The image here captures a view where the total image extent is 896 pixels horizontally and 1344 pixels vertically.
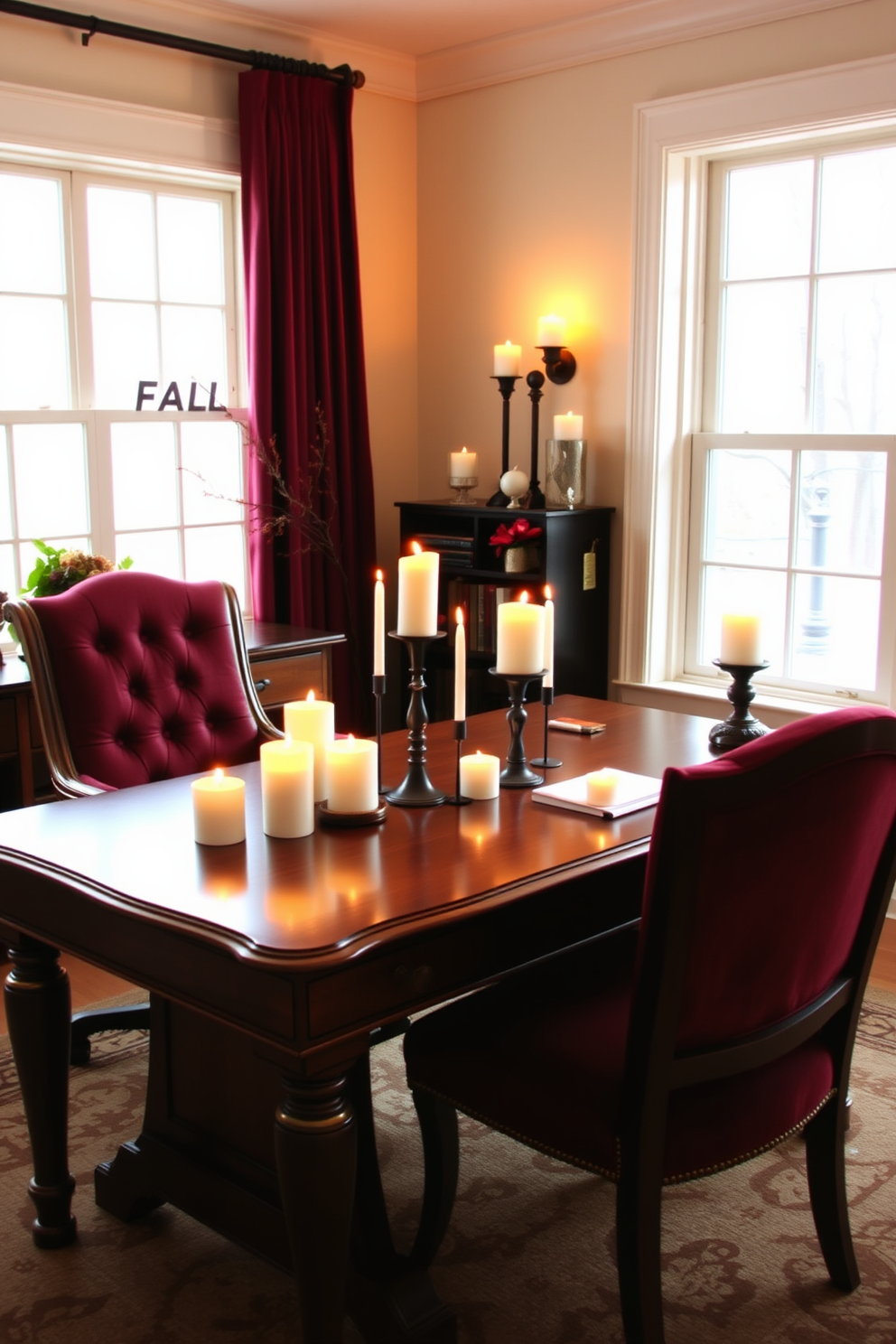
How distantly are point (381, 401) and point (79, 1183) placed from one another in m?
2.99

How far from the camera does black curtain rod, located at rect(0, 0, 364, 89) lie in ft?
11.2

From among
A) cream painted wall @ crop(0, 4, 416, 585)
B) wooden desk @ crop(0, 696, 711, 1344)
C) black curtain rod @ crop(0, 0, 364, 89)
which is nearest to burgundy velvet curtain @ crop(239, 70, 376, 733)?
black curtain rod @ crop(0, 0, 364, 89)

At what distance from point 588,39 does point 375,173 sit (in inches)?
34.5

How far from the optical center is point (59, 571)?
339 centimetres

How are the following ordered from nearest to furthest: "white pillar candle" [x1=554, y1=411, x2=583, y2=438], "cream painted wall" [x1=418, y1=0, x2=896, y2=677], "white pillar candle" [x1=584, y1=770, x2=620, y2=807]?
"white pillar candle" [x1=584, y1=770, x2=620, y2=807] → "cream painted wall" [x1=418, y1=0, x2=896, y2=677] → "white pillar candle" [x1=554, y1=411, x2=583, y2=438]

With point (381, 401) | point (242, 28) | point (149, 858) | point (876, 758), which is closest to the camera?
point (876, 758)

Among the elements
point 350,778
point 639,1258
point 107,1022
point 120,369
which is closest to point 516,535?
point 120,369

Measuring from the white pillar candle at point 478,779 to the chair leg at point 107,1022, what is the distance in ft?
3.37

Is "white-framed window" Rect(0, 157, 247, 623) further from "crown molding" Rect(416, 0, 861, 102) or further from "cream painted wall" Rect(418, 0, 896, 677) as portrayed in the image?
"crown molding" Rect(416, 0, 861, 102)

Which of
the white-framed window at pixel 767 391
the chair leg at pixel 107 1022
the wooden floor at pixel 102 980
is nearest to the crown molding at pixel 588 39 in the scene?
the white-framed window at pixel 767 391

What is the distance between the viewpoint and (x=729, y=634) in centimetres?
234

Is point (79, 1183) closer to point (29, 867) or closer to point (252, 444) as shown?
point (29, 867)

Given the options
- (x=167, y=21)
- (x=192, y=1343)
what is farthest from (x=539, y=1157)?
(x=167, y=21)

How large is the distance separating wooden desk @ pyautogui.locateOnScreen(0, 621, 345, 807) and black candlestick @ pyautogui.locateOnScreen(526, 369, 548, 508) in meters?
0.80
